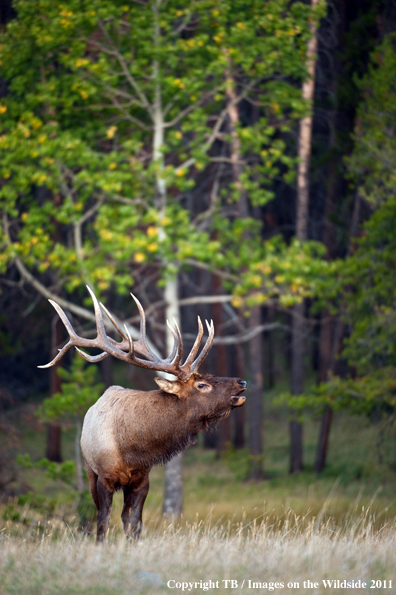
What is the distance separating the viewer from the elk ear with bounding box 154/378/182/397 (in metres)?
5.85

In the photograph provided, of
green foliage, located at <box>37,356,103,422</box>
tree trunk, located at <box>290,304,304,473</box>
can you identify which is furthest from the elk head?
tree trunk, located at <box>290,304,304,473</box>

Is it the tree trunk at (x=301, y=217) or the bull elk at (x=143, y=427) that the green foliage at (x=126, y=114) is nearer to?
the tree trunk at (x=301, y=217)

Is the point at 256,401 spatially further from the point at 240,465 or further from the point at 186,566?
the point at 186,566

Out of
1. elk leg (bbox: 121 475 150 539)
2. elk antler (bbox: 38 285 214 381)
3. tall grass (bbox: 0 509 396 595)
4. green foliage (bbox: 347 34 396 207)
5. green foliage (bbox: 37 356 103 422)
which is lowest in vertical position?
green foliage (bbox: 37 356 103 422)

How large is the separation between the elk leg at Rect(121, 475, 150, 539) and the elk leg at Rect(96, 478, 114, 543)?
0.67 ft

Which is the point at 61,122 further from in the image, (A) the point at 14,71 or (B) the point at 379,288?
(B) the point at 379,288

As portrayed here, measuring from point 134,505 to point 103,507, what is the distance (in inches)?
11.7

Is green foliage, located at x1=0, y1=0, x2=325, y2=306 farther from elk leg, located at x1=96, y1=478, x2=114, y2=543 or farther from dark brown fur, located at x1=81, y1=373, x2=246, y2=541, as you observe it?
elk leg, located at x1=96, y1=478, x2=114, y2=543

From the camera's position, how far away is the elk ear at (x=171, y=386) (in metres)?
5.85

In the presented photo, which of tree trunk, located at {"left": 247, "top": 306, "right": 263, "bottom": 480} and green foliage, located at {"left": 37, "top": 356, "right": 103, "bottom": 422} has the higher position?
green foliage, located at {"left": 37, "top": 356, "right": 103, "bottom": 422}

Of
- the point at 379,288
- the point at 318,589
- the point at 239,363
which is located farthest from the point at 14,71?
the point at 239,363

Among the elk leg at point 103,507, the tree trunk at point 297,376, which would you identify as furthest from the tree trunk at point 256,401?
the elk leg at point 103,507

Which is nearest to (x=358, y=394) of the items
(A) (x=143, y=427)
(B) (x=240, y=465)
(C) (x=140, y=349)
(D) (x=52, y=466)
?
(D) (x=52, y=466)

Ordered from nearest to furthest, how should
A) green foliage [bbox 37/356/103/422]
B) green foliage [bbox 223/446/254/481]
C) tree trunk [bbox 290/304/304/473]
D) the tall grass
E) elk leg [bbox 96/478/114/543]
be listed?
1. the tall grass
2. elk leg [bbox 96/478/114/543]
3. green foliage [bbox 37/356/103/422]
4. green foliage [bbox 223/446/254/481]
5. tree trunk [bbox 290/304/304/473]
